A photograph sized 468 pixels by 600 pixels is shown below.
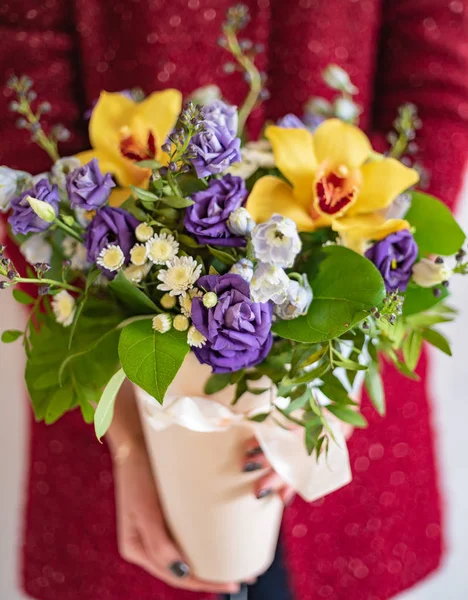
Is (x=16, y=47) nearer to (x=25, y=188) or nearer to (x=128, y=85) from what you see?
(x=128, y=85)

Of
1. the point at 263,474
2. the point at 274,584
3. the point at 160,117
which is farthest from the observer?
the point at 274,584

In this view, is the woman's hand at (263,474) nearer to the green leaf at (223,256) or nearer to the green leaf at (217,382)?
the green leaf at (217,382)

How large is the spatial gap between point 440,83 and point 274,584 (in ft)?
2.25

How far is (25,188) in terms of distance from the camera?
0.37 metres

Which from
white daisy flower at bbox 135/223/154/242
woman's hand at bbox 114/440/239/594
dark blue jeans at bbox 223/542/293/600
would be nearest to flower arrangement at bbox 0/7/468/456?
white daisy flower at bbox 135/223/154/242

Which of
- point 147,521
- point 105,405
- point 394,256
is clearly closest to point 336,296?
point 394,256

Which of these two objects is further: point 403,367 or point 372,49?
point 372,49

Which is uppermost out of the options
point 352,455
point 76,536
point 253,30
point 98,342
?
point 253,30

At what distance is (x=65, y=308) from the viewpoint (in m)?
0.38

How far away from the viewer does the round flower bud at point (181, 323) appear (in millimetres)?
331

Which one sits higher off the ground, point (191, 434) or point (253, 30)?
point (253, 30)

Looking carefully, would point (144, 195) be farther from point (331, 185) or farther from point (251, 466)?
point (251, 466)

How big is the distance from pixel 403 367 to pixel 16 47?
55cm

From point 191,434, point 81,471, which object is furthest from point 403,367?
point 81,471
